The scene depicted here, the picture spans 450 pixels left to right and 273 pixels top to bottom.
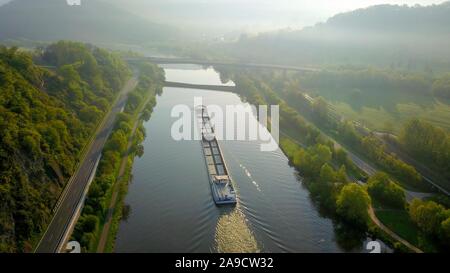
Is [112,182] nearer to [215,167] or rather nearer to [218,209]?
[218,209]

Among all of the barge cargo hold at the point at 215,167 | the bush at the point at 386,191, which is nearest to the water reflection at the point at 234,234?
the barge cargo hold at the point at 215,167

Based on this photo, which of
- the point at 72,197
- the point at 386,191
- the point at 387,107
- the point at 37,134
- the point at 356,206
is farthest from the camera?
the point at 387,107

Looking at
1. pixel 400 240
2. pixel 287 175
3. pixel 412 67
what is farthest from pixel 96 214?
pixel 412 67

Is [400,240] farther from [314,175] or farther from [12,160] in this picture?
[12,160]

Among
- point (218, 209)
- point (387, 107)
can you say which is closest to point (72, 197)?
point (218, 209)

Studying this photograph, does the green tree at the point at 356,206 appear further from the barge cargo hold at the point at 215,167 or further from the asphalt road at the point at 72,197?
the asphalt road at the point at 72,197
